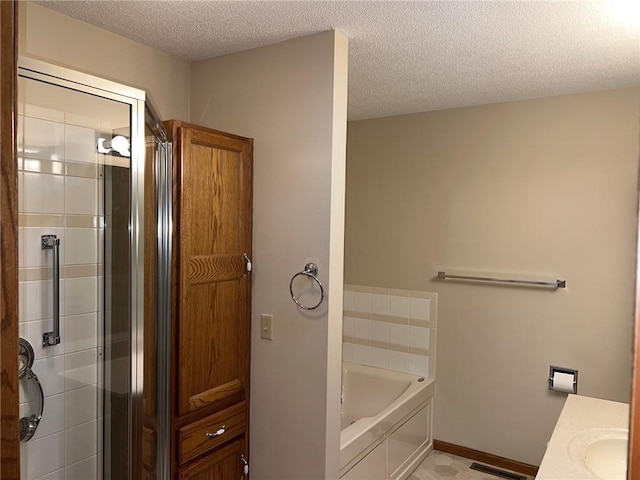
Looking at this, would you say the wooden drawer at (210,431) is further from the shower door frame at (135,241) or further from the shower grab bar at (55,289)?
the shower grab bar at (55,289)

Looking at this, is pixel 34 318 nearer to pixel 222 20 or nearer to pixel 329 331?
pixel 329 331

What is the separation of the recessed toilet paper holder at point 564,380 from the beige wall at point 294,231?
144 centimetres

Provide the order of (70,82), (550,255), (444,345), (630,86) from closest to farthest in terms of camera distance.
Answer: (70,82) < (630,86) < (550,255) < (444,345)

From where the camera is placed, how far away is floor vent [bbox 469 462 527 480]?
2.94m

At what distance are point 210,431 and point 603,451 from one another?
1525 mm

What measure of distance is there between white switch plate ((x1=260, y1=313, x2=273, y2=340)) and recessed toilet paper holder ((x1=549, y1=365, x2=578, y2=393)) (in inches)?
68.4

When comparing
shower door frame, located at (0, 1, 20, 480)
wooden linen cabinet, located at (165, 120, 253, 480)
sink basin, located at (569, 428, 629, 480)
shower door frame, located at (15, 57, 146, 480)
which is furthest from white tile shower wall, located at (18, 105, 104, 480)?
sink basin, located at (569, 428, 629, 480)

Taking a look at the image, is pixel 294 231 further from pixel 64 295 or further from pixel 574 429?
pixel 574 429

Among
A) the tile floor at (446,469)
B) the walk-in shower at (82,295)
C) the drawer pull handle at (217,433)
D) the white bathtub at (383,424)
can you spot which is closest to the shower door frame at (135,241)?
the walk-in shower at (82,295)

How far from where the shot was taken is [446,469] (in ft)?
10.1

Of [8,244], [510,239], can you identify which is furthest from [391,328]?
[8,244]

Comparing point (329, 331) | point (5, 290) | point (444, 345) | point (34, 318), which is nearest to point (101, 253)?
point (34, 318)

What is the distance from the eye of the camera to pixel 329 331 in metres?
2.08

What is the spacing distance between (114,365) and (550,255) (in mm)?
2441
